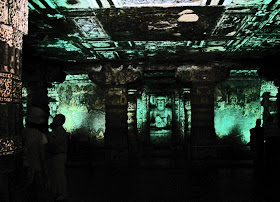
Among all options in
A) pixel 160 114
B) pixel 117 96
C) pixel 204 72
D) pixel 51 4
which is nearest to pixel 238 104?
pixel 160 114

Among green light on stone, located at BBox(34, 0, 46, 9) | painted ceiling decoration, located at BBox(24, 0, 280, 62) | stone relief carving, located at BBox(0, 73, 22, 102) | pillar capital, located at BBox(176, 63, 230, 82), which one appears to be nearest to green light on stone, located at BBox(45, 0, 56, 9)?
painted ceiling decoration, located at BBox(24, 0, 280, 62)

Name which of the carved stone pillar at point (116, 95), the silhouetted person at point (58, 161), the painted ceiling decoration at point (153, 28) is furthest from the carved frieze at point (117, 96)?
the silhouetted person at point (58, 161)

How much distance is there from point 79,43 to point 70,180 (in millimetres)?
3763

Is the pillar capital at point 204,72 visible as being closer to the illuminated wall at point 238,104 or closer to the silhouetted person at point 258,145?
the silhouetted person at point 258,145

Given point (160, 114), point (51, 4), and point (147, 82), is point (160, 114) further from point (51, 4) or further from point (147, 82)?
point (51, 4)

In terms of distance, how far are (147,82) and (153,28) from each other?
339 inches

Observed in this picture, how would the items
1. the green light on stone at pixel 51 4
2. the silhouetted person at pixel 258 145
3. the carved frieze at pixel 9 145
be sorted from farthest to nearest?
1. the silhouetted person at pixel 258 145
2. the green light on stone at pixel 51 4
3. the carved frieze at pixel 9 145

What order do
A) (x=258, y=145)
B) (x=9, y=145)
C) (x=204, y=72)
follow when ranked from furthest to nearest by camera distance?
(x=204, y=72) → (x=258, y=145) → (x=9, y=145)

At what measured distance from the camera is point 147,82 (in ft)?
51.2

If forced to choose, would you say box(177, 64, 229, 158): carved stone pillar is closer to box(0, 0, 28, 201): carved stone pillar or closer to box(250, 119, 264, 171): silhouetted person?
box(250, 119, 264, 171): silhouetted person

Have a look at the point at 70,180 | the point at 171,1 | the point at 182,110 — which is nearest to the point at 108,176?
the point at 70,180

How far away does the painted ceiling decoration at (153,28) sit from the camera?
5777 mm

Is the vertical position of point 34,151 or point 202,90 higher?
point 202,90

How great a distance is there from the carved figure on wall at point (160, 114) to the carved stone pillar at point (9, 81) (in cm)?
→ 1279
